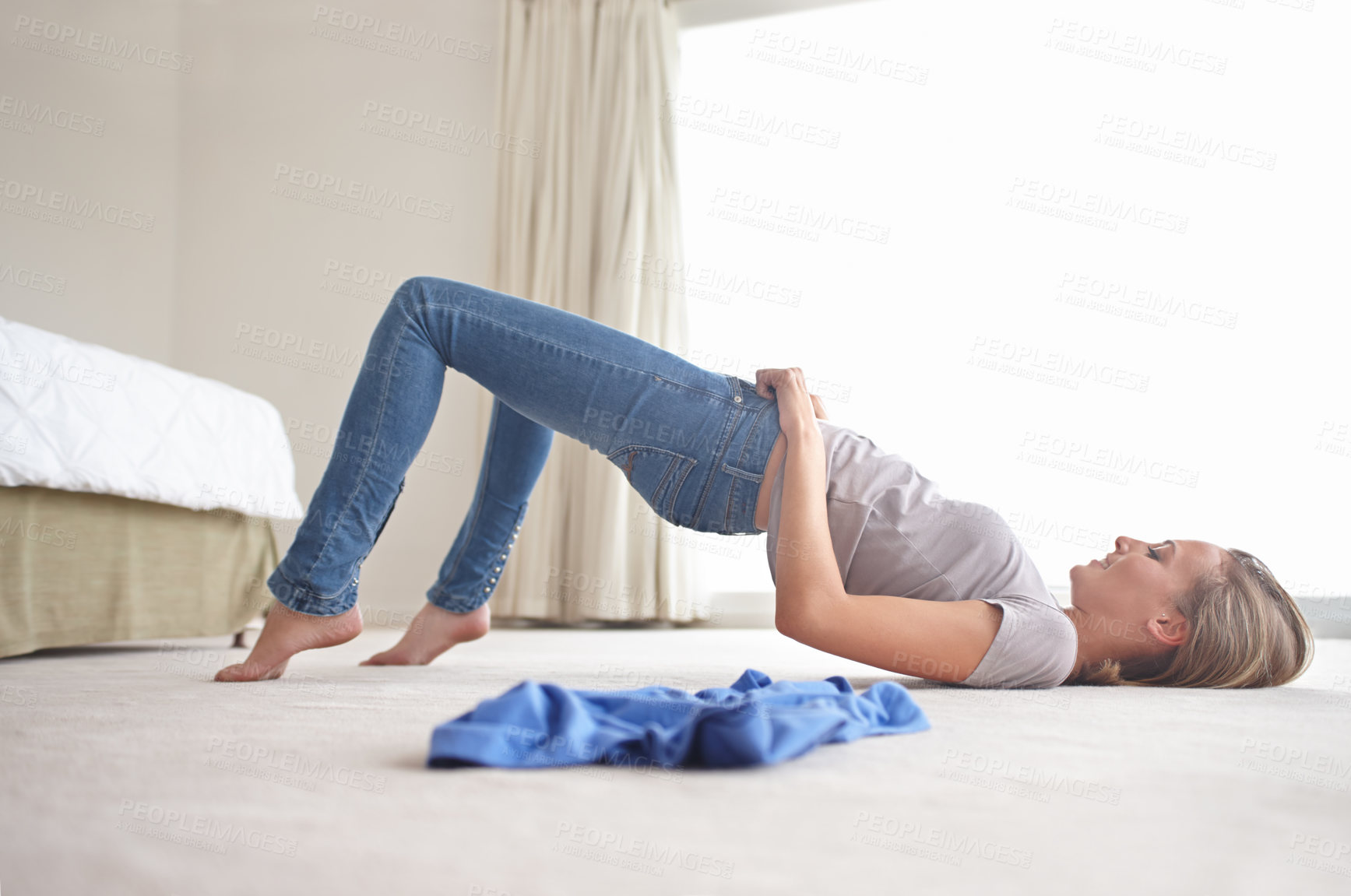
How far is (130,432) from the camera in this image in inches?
66.6

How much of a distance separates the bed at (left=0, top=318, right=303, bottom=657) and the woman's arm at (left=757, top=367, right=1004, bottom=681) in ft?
4.16

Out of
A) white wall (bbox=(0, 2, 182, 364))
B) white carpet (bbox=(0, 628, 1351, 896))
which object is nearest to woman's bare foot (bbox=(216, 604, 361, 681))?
white carpet (bbox=(0, 628, 1351, 896))

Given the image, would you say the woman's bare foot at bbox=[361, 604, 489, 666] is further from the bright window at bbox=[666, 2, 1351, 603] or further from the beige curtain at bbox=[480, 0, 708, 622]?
the bright window at bbox=[666, 2, 1351, 603]

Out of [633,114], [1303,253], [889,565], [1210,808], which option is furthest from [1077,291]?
[1210,808]

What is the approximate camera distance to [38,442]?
1.49 m

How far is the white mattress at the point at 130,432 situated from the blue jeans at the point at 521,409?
26.1 inches

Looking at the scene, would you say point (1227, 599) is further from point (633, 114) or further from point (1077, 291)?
point (633, 114)

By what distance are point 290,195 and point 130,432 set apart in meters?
2.18

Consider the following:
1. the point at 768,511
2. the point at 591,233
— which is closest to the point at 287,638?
the point at 768,511

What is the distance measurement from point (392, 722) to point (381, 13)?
135 inches

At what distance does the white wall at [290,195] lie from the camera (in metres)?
3.37

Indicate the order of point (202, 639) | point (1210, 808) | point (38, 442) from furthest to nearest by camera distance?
point (202, 639), point (38, 442), point (1210, 808)

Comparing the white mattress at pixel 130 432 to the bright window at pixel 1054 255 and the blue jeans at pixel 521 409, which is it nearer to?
the blue jeans at pixel 521 409

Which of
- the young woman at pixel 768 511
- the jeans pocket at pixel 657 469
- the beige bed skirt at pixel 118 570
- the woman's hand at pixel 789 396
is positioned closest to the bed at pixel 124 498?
the beige bed skirt at pixel 118 570
